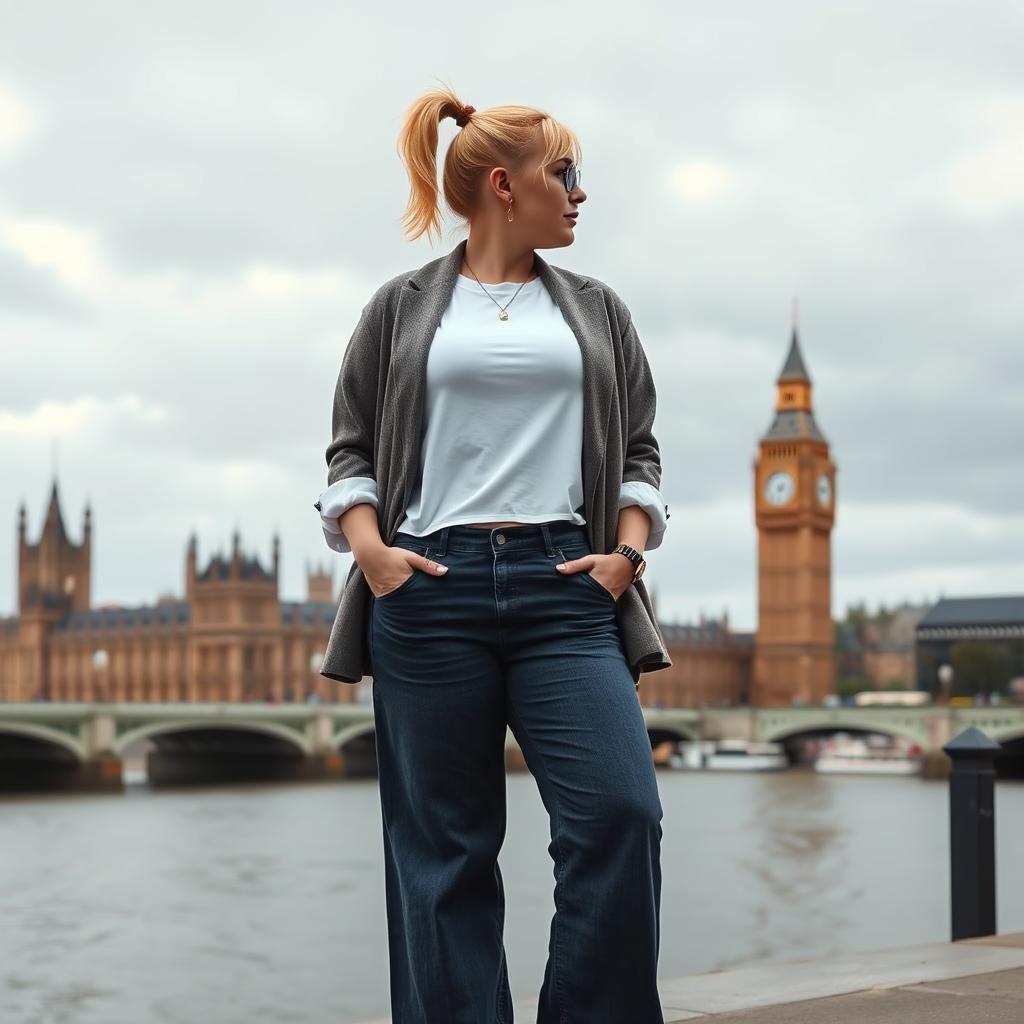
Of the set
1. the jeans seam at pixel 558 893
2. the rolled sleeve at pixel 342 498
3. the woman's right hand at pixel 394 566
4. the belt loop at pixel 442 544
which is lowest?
the jeans seam at pixel 558 893

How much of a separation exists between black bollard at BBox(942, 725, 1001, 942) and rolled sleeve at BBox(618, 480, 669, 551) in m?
2.81

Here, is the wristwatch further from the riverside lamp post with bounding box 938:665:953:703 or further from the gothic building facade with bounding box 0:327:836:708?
the gothic building facade with bounding box 0:327:836:708

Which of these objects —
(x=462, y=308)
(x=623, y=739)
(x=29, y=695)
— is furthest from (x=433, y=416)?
(x=29, y=695)

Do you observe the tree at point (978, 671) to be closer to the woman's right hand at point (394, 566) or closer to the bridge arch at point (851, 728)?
the bridge arch at point (851, 728)

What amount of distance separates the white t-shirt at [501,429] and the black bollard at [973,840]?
2935 millimetres

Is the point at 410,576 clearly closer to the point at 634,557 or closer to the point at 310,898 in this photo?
the point at 634,557

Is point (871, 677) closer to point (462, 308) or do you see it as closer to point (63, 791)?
point (63, 791)

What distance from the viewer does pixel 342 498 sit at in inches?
72.0

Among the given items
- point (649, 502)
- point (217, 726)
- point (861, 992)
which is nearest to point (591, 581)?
point (649, 502)

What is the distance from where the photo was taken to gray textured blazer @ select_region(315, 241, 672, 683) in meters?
1.81

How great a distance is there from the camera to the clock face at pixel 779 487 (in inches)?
2547

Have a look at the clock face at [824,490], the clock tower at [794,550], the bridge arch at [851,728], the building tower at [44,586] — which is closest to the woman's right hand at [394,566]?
the bridge arch at [851,728]

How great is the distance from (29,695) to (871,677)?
38617mm

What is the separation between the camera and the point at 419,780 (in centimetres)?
179
